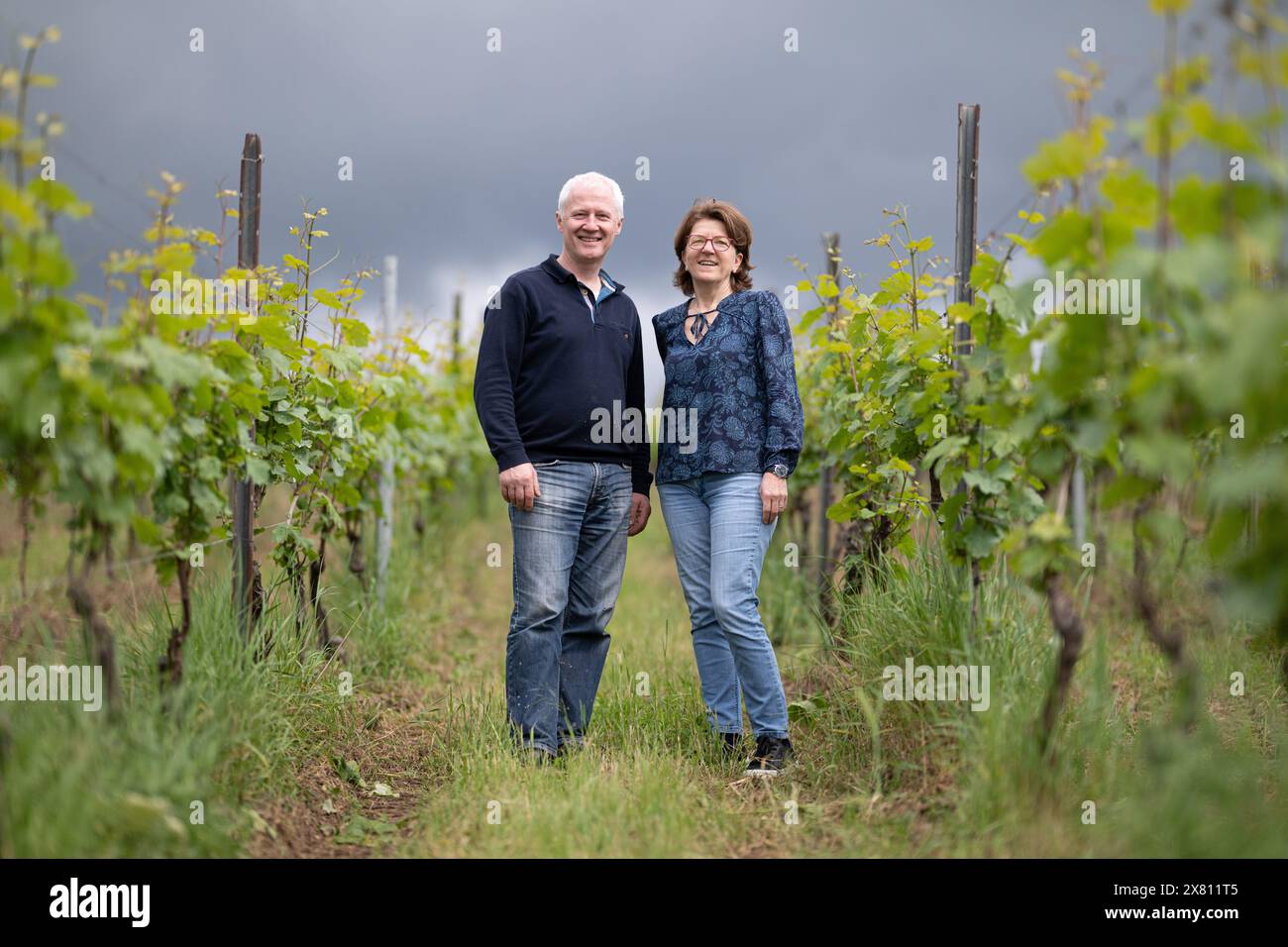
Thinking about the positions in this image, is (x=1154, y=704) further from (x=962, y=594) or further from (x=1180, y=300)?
(x=1180, y=300)

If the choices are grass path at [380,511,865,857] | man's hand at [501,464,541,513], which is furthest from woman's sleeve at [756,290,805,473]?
grass path at [380,511,865,857]

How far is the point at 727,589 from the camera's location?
3.57 meters

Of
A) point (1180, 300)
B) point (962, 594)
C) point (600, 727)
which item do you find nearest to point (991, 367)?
point (962, 594)

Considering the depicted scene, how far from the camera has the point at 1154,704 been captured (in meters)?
4.34

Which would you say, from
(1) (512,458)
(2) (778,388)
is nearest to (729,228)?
(2) (778,388)

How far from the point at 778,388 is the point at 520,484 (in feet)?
3.36

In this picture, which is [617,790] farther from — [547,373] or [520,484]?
[547,373]

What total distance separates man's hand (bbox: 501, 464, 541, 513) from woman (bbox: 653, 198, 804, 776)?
0.49 metres

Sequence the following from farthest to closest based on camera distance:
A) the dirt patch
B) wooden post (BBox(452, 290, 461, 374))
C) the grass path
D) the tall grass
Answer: wooden post (BBox(452, 290, 461, 374)) → the dirt patch → the grass path → the tall grass

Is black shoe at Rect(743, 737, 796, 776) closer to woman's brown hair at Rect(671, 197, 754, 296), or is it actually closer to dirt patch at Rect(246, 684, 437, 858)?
dirt patch at Rect(246, 684, 437, 858)

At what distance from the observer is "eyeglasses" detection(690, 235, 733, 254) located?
382 centimetres

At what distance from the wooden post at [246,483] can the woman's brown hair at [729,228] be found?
69.0 inches

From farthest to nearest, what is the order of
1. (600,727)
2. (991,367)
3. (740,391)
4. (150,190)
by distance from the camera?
(600,727) < (740,391) < (991,367) < (150,190)
